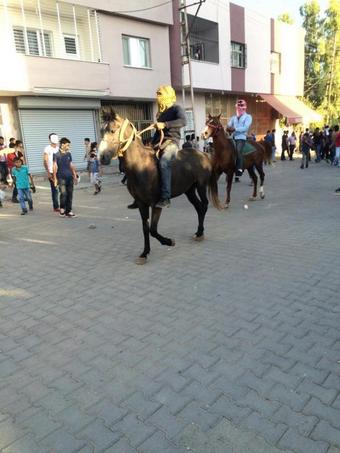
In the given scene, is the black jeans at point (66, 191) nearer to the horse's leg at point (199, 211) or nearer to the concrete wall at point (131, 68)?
the horse's leg at point (199, 211)

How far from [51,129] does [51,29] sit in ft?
15.7

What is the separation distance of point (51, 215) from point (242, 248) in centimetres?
582

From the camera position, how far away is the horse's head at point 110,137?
5.19 meters

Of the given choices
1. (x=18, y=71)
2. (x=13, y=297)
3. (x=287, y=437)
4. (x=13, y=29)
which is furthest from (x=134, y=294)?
(x=13, y=29)

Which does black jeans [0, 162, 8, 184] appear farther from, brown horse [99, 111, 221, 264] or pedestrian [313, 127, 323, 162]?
pedestrian [313, 127, 323, 162]

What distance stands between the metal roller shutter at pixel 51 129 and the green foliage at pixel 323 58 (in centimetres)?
2879

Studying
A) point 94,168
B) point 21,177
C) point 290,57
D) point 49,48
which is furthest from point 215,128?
point 290,57

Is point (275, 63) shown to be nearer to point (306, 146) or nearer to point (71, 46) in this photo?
point (306, 146)

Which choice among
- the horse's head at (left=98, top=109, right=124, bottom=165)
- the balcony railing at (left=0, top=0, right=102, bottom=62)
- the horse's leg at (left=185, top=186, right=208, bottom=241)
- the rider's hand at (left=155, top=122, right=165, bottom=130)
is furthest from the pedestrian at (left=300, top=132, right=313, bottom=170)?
the horse's head at (left=98, top=109, right=124, bottom=165)

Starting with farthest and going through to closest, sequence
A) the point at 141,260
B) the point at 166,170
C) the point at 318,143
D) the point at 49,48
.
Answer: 1. the point at 318,143
2. the point at 49,48
3. the point at 166,170
4. the point at 141,260

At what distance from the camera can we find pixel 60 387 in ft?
9.70

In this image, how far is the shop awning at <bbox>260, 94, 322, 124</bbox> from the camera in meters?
28.4

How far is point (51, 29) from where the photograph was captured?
1784 centimetres

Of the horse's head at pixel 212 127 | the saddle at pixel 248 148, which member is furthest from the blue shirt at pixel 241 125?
the horse's head at pixel 212 127
